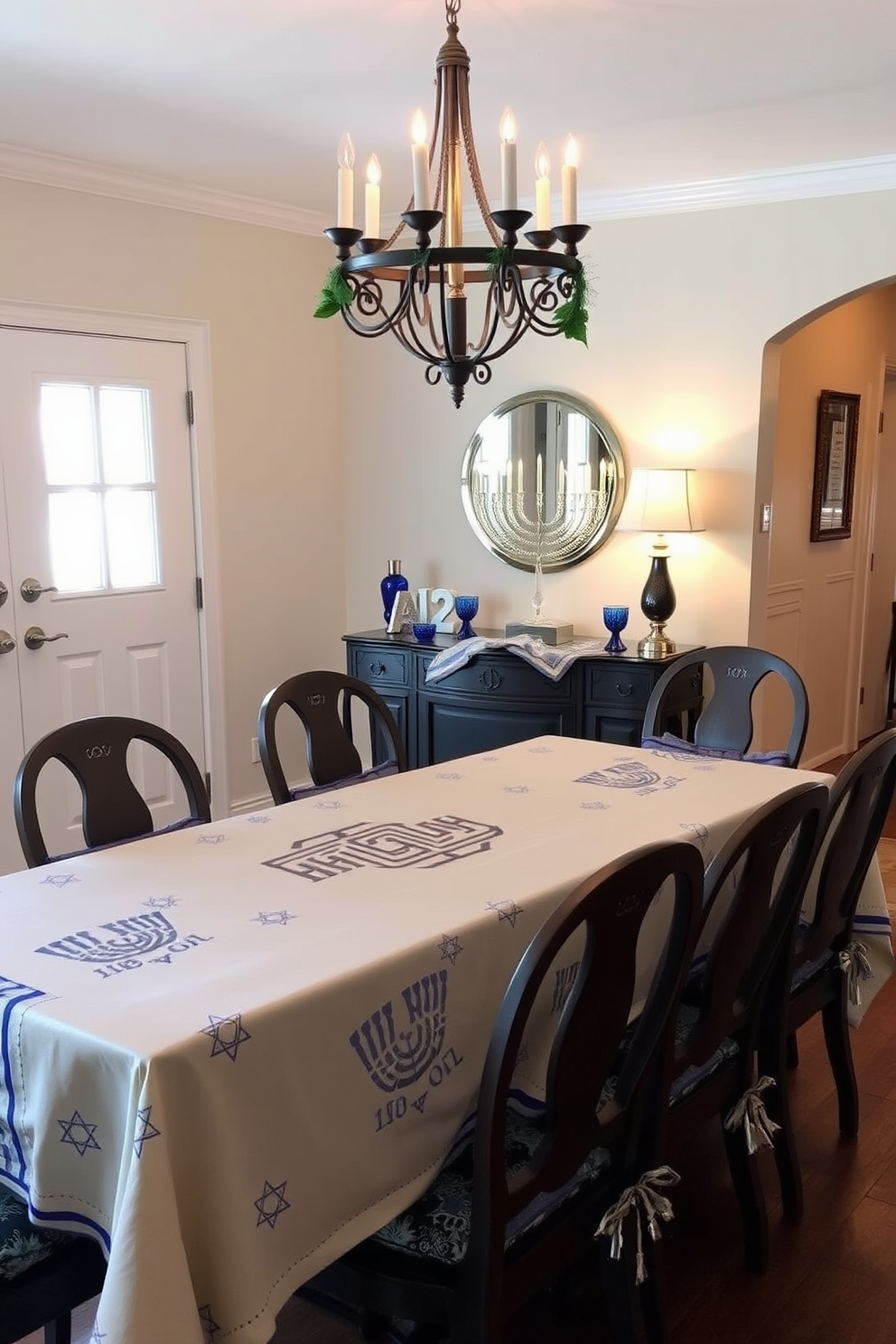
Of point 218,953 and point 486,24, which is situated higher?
point 486,24

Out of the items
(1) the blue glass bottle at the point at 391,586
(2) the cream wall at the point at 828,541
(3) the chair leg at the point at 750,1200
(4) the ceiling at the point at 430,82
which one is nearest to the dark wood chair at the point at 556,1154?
(3) the chair leg at the point at 750,1200

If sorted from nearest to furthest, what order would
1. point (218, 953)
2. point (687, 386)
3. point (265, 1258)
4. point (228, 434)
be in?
1. point (265, 1258)
2. point (218, 953)
3. point (687, 386)
4. point (228, 434)

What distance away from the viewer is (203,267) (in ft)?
14.6

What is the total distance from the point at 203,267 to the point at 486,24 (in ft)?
6.75

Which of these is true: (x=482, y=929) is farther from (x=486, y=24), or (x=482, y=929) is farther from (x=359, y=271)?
(x=486, y=24)

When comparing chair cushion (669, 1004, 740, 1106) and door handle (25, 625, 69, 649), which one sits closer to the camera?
chair cushion (669, 1004, 740, 1106)

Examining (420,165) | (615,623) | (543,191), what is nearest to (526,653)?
(615,623)

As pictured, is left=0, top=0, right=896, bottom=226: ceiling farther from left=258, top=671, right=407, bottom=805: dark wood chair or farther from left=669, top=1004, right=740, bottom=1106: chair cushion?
left=669, top=1004, right=740, bottom=1106: chair cushion

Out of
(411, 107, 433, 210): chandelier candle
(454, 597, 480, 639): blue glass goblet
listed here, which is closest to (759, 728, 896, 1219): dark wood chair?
(411, 107, 433, 210): chandelier candle

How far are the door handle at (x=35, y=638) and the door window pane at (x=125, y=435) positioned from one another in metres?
0.60

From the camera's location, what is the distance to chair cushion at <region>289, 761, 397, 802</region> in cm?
275

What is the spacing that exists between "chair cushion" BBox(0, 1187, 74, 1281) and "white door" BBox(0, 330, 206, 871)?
8.34 ft

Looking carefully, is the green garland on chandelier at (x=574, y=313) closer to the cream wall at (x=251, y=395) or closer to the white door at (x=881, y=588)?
the cream wall at (x=251, y=395)

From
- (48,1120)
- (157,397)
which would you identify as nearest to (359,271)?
(48,1120)
